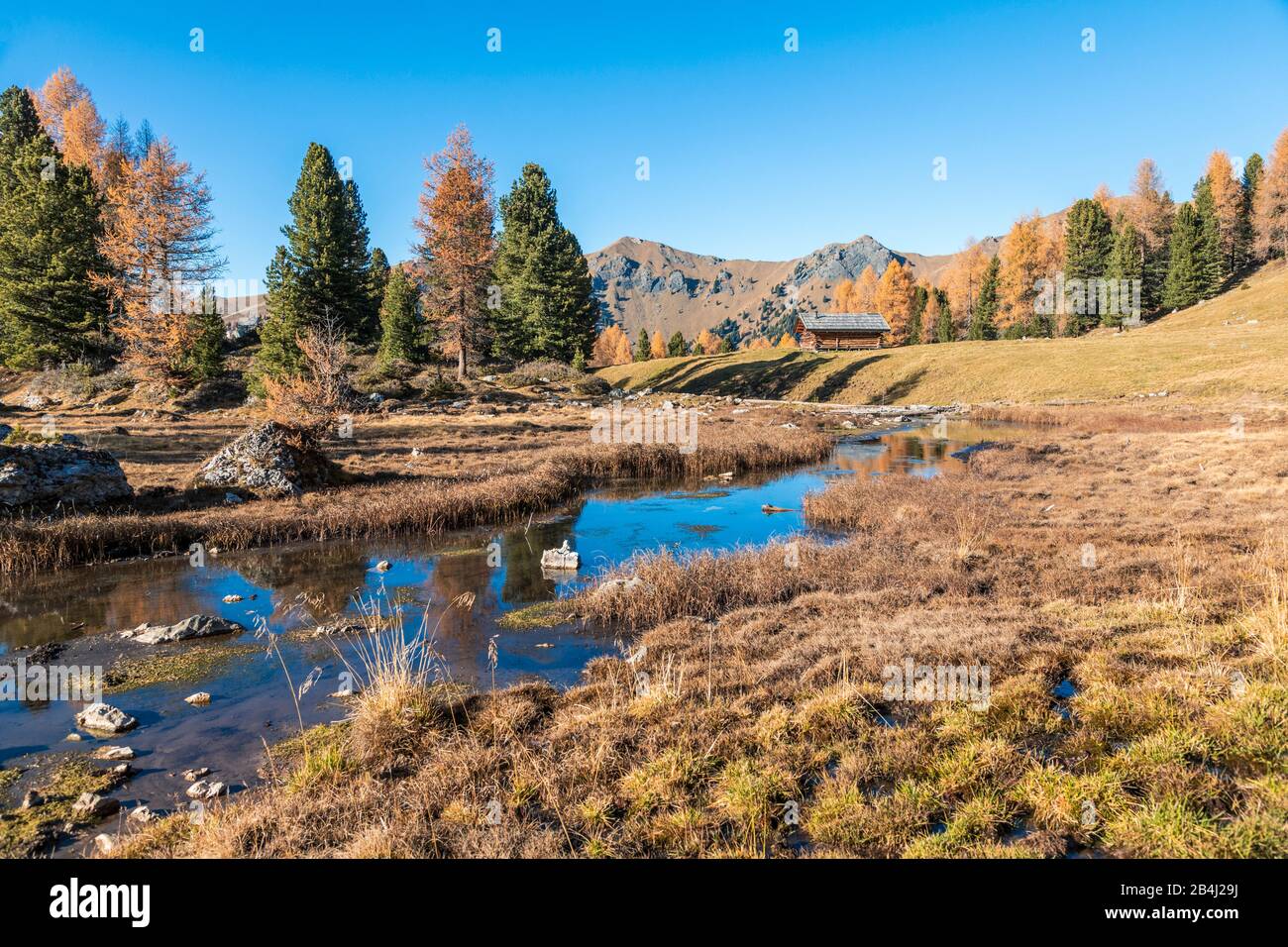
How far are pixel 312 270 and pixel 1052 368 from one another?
5987 cm

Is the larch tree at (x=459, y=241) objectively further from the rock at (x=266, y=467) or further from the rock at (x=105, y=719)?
the rock at (x=105, y=719)

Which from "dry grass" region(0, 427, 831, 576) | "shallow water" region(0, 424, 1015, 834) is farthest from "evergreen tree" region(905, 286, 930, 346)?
"shallow water" region(0, 424, 1015, 834)

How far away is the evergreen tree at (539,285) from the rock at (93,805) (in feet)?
172

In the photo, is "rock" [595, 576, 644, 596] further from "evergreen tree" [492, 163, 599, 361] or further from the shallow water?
"evergreen tree" [492, 163, 599, 361]

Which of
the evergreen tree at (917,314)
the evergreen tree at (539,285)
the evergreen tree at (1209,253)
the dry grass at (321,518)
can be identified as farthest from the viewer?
the evergreen tree at (917,314)

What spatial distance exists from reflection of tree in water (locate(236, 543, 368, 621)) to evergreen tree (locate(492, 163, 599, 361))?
139ft

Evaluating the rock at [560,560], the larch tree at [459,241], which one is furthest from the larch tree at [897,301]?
the rock at [560,560]

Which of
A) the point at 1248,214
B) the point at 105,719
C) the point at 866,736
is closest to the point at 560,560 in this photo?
the point at 105,719

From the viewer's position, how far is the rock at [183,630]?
10.5m

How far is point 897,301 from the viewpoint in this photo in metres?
95.1

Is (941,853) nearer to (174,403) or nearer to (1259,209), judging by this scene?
(174,403)

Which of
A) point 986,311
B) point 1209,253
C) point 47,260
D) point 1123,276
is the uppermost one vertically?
point 1209,253

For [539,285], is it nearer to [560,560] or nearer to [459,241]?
[459,241]
